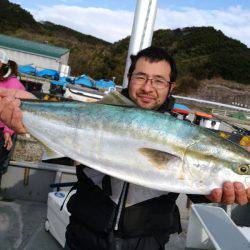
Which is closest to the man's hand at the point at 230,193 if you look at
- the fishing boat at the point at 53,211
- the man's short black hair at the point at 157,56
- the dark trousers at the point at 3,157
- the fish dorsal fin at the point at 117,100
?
the fish dorsal fin at the point at 117,100

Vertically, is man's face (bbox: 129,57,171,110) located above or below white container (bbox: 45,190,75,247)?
above

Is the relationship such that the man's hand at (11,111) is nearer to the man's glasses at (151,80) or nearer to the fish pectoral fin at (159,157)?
the man's glasses at (151,80)

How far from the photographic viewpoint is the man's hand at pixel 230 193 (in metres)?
1.98

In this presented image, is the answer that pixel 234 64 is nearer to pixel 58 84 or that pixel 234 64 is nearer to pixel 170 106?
pixel 58 84

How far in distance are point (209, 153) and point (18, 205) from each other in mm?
4226

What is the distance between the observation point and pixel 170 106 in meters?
2.49

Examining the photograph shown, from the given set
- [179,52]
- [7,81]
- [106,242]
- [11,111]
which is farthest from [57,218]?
[179,52]

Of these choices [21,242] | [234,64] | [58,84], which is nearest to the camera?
[21,242]

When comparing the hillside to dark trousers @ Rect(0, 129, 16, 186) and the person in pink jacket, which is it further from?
the person in pink jacket

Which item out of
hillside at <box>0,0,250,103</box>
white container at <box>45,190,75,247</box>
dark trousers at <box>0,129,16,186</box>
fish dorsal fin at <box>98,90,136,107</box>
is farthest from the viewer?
hillside at <box>0,0,250,103</box>

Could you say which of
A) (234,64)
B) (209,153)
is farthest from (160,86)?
(234,64)

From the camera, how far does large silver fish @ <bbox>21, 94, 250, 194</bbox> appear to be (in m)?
1.98

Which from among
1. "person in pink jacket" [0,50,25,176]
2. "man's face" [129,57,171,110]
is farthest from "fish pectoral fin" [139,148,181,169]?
"person in pink jacket" [0,50,25,176]

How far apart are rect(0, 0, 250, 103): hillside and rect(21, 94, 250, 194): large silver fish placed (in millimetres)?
52573
